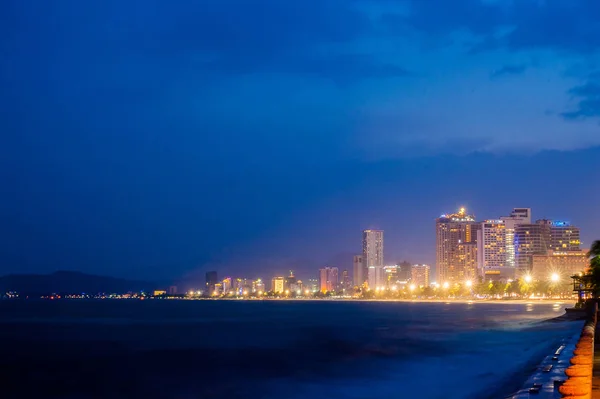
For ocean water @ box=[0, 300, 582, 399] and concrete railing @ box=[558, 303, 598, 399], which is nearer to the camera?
concrete railing @ box=[558, 303, 598, 399]

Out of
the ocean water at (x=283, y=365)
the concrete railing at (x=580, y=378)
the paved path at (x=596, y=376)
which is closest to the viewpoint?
the concrete railing at (x=580, y=378)

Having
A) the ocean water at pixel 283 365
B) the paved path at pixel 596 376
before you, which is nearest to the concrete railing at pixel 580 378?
the paved path at pixel 596 376

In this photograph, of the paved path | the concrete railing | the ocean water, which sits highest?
the concrete railing

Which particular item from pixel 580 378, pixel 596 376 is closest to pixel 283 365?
pixel 596 376

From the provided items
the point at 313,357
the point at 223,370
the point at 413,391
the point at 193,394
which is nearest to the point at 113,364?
the point at 223,370

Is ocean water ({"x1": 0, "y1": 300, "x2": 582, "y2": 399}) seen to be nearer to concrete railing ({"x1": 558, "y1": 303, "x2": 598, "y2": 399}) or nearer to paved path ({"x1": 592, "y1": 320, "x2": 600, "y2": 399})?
paved path ({"x1": 592, "y1": 320, "x2": 600, "y2": 399})

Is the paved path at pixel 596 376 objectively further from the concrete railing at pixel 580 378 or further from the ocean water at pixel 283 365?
the ocean water at pixel 283 365

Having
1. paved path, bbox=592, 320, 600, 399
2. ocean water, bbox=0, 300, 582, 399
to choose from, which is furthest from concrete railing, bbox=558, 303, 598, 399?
ocean water, bbox=0, 300, 582, 399

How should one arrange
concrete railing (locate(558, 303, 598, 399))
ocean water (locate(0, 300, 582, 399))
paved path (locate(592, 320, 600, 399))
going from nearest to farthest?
concrete railing (locate(558, 303, 598, 399)) → paved path (locate(592, 320, 600, 399)) → ocean water (locate(0, 300, 582, 399))

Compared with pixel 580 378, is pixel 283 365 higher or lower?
lower

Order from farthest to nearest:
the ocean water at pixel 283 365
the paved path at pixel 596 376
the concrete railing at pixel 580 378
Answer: the ocean water at pixel 283 365 → the paved path at pixel 596 376 → the concrete railing at pixel 580 378

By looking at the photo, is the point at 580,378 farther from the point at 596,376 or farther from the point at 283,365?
the point at 283,365

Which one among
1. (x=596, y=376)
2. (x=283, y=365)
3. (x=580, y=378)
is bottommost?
(x=283, y=365)

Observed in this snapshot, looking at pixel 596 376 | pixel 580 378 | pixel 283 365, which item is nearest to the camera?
pixel 580 378
